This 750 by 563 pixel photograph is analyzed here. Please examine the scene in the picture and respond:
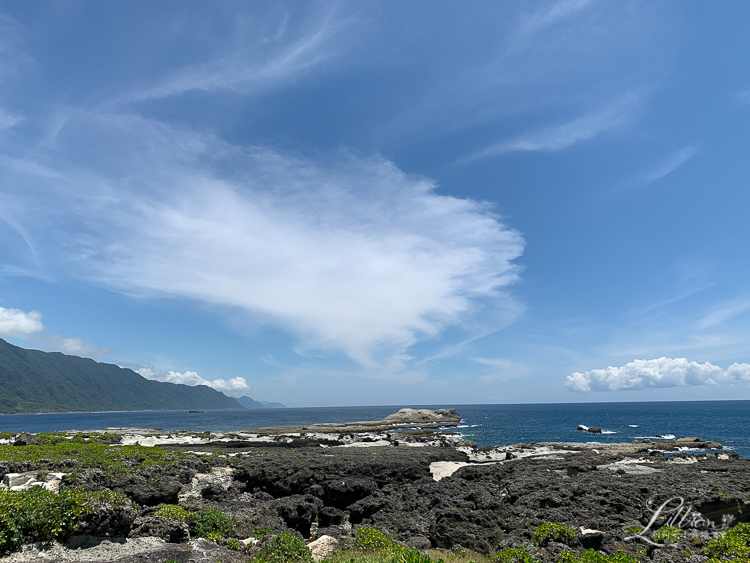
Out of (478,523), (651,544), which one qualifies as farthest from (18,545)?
(651,544)

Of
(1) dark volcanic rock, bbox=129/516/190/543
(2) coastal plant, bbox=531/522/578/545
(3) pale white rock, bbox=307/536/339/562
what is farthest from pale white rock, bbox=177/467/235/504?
(2) coastal plant, bbox=531/522/578/545

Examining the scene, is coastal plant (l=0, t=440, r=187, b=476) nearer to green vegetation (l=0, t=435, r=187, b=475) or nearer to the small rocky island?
green vegetation (l=0, t=435, r=187, b=475)

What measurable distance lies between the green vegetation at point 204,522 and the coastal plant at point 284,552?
11.0 feet

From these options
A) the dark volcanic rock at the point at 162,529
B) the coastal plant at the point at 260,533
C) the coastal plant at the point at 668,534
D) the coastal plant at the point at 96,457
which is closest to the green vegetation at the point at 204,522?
the dark volcanic rock at the point at 162,529

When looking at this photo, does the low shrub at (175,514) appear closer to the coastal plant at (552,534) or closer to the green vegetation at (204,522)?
the green vegetation at (204,522)

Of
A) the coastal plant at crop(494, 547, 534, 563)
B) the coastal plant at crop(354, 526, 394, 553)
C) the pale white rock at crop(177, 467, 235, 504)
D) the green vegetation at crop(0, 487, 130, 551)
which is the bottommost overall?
the pale white rock at crop(177, 467, 235, 504)

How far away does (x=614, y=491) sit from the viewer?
19.5 m

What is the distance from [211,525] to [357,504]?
8.68 m

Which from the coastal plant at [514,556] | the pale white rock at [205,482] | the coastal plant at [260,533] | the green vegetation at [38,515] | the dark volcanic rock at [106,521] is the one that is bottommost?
the pale white rock at [205,482]

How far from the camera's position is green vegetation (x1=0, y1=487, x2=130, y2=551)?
39.0ft

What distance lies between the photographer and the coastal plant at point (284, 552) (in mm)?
12305

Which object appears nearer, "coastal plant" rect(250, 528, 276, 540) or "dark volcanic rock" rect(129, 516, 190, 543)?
"dark volcanic rock" rect(129, 516, 190, 543)

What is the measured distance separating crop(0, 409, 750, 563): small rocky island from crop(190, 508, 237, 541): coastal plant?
4.0 inches

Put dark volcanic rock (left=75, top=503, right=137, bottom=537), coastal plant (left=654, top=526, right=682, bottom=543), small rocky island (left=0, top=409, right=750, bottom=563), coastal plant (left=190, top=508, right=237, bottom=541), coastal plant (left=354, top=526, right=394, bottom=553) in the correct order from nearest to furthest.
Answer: dark volcanic rock (left=75, top=503, right=137, bottom=537) → small rocky island (left=0, top=409, right=750, bottom=563) → coastal plant (left=354, top=526, right=394, bottom=553) → coastal plant (left=654, top=526, right=682, bottom=543) → coastal plant (left=190, top=508, right=237, bottom=541)
